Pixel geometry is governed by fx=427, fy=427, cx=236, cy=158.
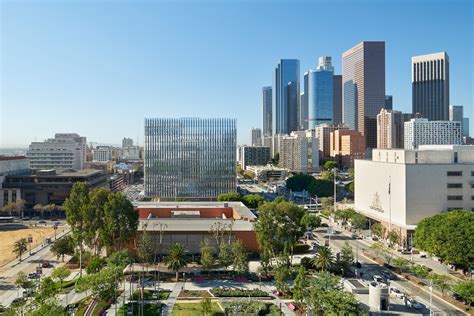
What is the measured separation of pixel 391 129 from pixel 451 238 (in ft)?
484

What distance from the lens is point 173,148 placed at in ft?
339

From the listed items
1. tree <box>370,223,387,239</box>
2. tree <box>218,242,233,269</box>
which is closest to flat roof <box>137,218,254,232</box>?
tree <box>218,242,233,269</box>

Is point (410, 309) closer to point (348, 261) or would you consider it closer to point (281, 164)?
point (348, 261)

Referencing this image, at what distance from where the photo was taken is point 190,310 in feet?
102

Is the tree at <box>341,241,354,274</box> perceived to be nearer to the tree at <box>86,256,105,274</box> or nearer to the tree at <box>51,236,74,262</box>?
the tree at <box>86,256,105,274</box>

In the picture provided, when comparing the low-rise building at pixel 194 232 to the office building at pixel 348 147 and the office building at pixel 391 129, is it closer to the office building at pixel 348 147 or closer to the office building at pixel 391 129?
the office building at pixel 348 147

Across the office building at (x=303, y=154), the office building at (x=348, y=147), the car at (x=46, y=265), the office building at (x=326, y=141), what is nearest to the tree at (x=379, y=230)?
the car at (x=46, y=265)

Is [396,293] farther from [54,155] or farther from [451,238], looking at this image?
[54,155]

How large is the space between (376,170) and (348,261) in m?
27.5

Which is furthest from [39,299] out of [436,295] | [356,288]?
[436,295]

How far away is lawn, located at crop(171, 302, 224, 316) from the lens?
3055 cm

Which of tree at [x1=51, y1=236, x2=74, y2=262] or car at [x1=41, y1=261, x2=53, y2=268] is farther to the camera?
car at [x1=41, y1=261, x2=53, y2=268]

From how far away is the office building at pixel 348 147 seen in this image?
170m

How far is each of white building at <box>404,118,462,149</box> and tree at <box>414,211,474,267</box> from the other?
428 ft
